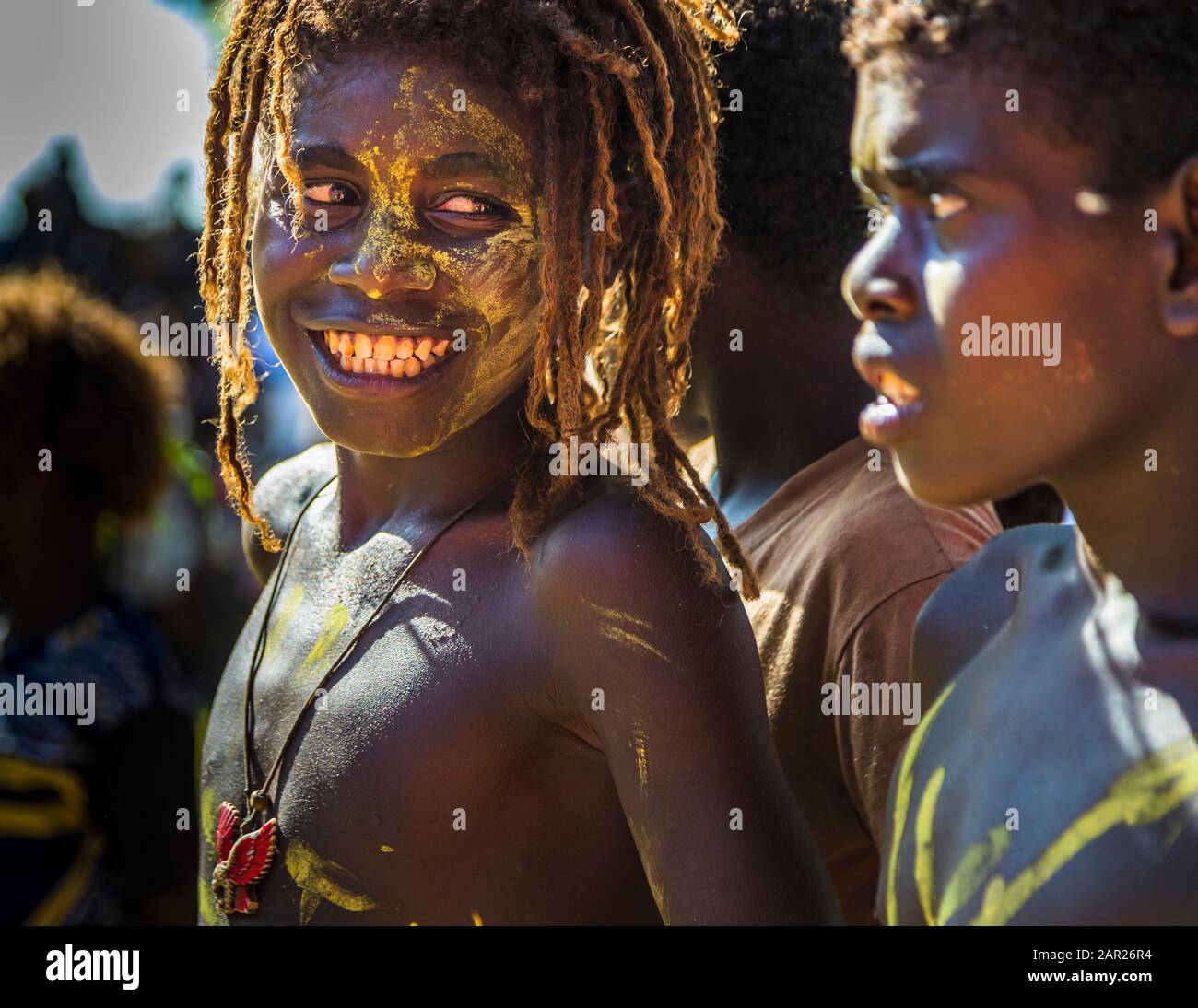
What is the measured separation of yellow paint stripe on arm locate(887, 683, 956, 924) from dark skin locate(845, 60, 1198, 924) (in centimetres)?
4

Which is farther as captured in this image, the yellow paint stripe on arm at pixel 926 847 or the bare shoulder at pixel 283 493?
the bare shoulder at pixel 283 493

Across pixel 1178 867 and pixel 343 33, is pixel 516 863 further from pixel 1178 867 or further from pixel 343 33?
pixel 343 33

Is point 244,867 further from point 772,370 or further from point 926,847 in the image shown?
point 772,370

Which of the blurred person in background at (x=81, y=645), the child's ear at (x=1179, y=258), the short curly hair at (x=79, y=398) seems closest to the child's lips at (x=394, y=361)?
the child's ear at (x=1179, y=258)

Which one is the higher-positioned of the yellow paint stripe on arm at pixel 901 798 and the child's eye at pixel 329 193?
the child's eye at pixel 329 193

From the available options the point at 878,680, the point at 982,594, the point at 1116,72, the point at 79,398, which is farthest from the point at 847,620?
the point at 79,398

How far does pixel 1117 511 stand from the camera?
146cm

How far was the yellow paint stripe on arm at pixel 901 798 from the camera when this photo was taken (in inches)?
62.0

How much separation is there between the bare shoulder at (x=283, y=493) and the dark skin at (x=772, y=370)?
0.71m

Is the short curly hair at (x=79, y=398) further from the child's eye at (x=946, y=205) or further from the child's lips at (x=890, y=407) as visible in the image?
the child's eye at (x=946, y=205)

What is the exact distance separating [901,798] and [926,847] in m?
0.10

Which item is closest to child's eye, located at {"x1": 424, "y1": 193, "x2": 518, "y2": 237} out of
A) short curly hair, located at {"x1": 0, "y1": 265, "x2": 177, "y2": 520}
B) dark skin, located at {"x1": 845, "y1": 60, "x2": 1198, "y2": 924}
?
dark skin, located at {"x1": 845, "y1": 60, "x2": 1198, "y2": 924}

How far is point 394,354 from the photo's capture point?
1.99m

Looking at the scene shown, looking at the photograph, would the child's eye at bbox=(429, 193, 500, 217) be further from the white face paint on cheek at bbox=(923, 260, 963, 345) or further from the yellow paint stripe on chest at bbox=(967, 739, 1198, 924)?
the yellow paint stripe on chest at bbox=(967, 739, 1198, 924)
